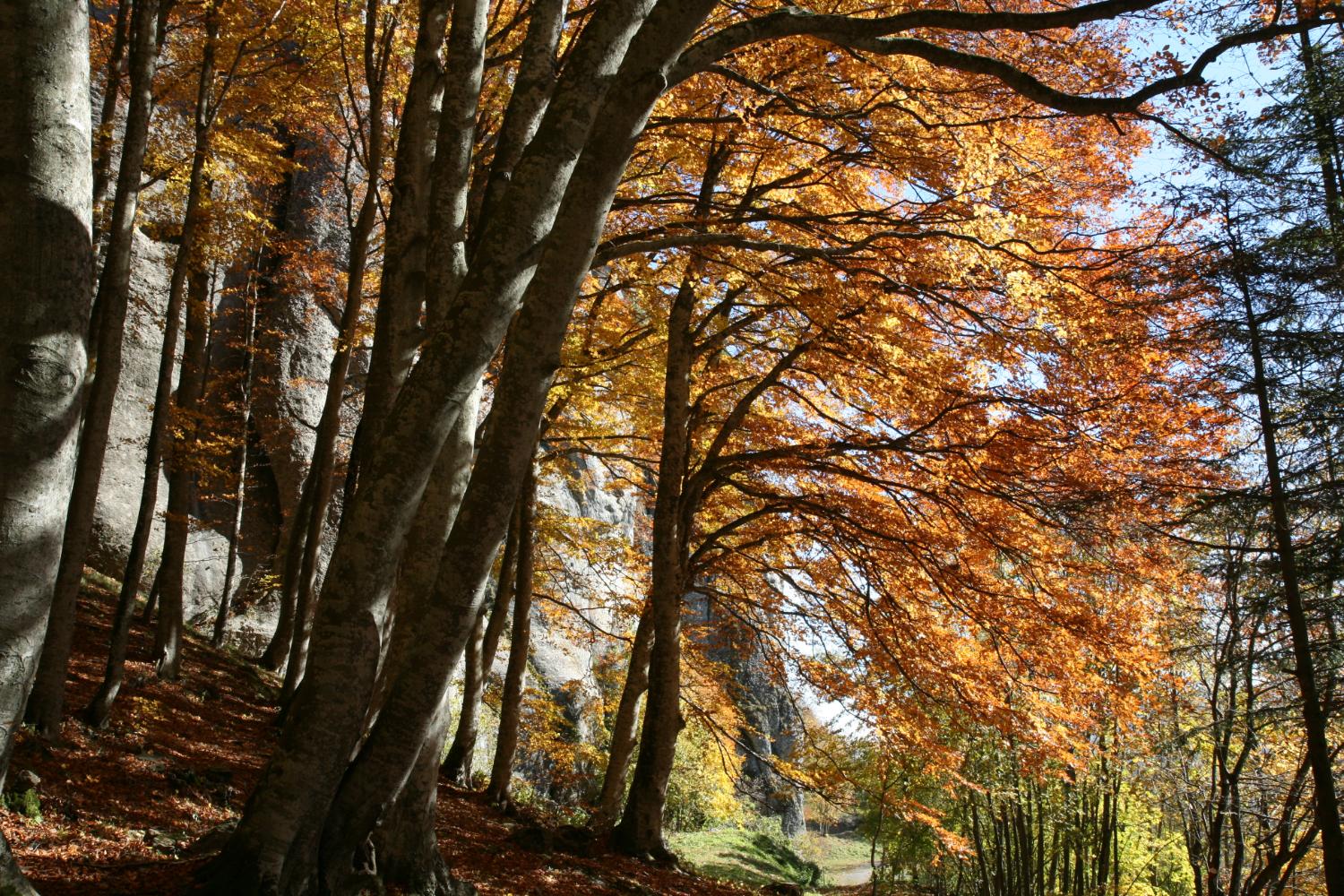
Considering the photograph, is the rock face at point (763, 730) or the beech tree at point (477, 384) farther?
the rock face at point (763, 730)

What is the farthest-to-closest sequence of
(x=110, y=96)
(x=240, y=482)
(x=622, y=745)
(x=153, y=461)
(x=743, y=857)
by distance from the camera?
1. (x=743, y=857)
2. (x=240, y=482)
3. (x=622, y=745)
4. (x=153, y=461)
5. (x=110, y=96)

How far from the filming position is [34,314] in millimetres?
2375

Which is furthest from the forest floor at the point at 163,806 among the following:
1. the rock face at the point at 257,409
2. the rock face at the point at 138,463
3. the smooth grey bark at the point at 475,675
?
the rock face at the point at 257,409

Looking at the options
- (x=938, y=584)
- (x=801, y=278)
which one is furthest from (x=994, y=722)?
(x=801, y=278)

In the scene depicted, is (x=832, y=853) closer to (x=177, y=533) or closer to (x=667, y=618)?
(x=667, y=618)

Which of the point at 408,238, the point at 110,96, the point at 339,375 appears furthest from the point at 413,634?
the point at 339,375

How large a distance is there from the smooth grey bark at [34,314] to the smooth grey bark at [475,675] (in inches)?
359

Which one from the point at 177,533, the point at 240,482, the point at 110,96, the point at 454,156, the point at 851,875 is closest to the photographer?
the point at 454,156

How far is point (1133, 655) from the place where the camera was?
8922mm

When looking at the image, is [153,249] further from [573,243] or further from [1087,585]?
[1087,585]

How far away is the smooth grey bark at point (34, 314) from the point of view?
2334 mm

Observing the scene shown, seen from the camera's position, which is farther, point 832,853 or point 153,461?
point 832,853

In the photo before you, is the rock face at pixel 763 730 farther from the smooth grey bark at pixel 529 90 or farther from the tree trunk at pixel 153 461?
the smooth grey bark at pixel 529 90

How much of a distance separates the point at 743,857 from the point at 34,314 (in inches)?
947
